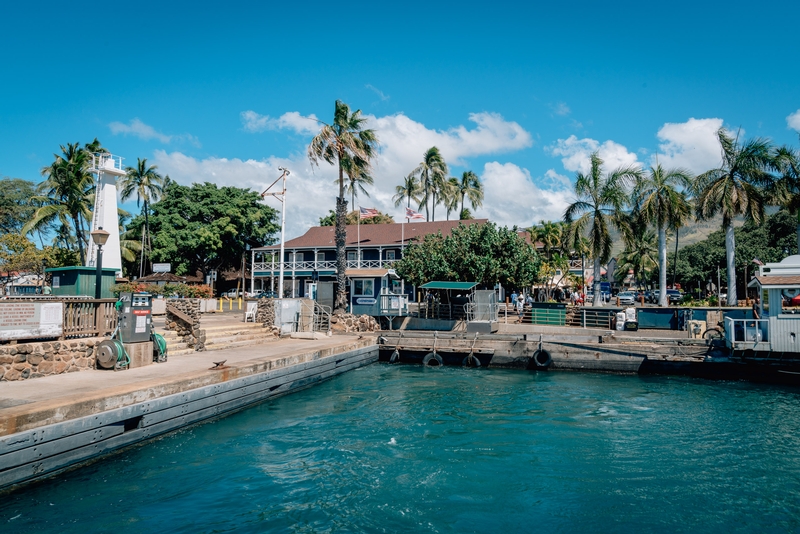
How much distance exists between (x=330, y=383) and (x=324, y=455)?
26.1ft

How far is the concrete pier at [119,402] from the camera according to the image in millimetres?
8328

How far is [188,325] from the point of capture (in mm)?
17391

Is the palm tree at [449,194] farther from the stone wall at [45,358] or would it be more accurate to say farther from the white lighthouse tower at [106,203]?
the stone wall at [45,358]

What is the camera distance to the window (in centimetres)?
3550

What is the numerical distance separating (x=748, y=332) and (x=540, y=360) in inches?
293

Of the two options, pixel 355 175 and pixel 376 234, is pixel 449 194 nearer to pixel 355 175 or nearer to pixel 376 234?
pixel 376 234

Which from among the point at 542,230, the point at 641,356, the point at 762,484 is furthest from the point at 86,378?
the point at 542,230

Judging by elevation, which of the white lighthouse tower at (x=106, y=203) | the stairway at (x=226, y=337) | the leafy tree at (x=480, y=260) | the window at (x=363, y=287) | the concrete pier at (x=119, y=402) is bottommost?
the concrete pier at (x=119, y=402)

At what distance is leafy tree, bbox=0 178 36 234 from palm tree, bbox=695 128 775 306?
56003 millimetres

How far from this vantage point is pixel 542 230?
1875 inches

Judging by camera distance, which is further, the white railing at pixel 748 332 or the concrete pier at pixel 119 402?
the white railing at pixel 748 332

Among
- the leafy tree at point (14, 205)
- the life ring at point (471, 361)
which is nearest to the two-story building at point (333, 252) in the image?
the life ring at point (471, 361)

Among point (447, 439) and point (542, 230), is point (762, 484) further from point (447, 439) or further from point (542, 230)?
point (542, 230)

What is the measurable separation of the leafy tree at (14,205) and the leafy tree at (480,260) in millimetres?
40785
